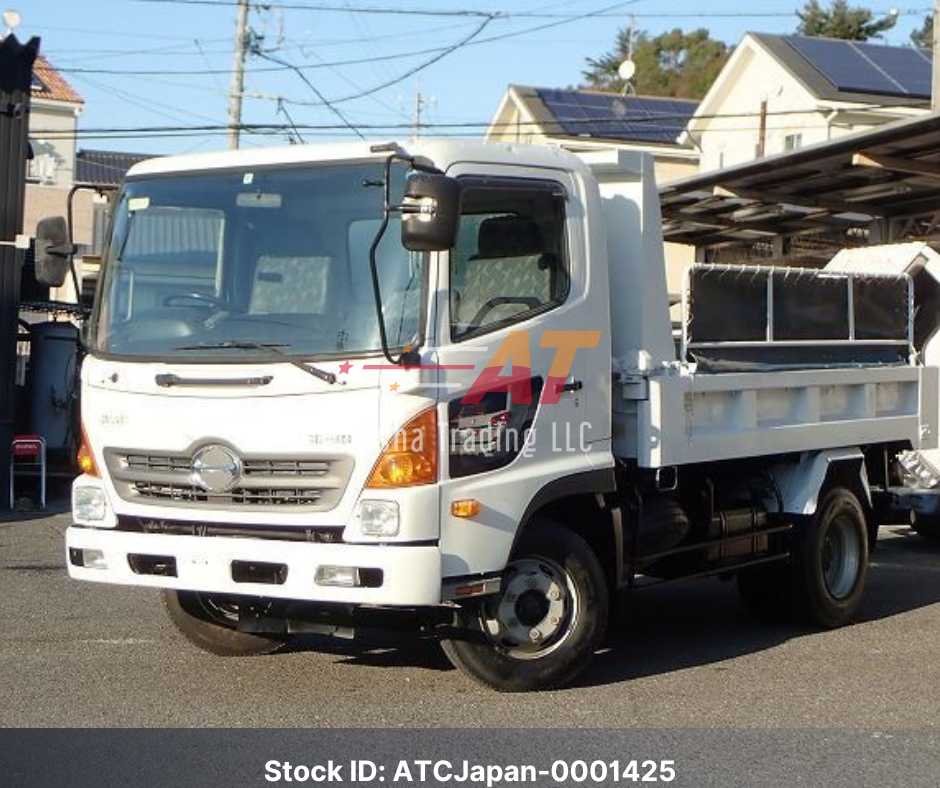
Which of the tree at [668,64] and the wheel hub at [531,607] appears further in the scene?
the tree at [668,64]

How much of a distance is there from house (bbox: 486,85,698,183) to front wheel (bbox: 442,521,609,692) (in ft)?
99.6

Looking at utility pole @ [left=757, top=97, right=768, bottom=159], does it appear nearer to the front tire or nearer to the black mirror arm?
the front tire

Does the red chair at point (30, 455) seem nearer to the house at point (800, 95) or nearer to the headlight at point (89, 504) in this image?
the headlight at point (89, 504)

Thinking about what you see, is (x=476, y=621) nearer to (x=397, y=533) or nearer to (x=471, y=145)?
(x=397, y=533)

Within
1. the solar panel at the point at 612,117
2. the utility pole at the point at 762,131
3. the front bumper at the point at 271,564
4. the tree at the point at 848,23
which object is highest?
the tree at the point at 848,23

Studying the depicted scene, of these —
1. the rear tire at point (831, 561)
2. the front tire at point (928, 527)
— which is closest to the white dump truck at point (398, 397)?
the rear tire at point (831, 561)

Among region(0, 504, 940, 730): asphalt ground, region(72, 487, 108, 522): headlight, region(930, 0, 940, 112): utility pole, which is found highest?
region(930, 0, 940, 112): utility pole

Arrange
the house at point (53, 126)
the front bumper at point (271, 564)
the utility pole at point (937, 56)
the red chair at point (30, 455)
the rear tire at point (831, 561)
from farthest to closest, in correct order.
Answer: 1. the house at point (53, 126)
2. the utility pole at point (937, 56)
3. the red chair at point (30, 455)
4. the rear tire at point (831, 561)
5. the front bumper at point (271, 564)

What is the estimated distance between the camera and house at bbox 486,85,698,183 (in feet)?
125

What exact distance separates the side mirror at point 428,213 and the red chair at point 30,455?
1033cm

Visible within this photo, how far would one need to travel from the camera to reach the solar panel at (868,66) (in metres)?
32.6

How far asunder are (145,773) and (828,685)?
147 inches

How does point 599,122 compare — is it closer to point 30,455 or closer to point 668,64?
point 30,455

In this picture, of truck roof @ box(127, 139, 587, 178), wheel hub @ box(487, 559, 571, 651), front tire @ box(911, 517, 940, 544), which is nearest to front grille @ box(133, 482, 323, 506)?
wheel hub @ box(487, 559, 571, 651)
